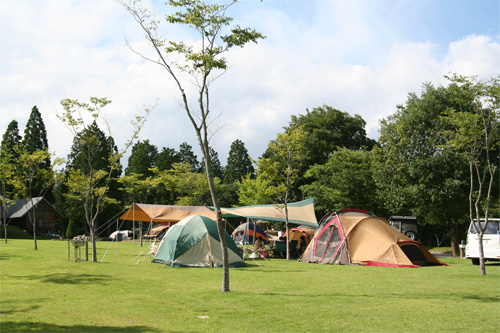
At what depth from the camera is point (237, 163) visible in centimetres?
6525

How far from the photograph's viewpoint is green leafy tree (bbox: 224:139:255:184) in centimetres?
6438

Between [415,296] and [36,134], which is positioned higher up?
[36,134]

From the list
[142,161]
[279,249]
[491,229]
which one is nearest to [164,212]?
[279,249]

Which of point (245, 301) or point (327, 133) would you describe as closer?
point (245, 301)

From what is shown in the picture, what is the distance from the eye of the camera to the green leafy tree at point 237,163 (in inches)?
2534

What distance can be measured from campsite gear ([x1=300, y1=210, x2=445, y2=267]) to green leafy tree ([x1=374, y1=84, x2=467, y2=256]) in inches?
190

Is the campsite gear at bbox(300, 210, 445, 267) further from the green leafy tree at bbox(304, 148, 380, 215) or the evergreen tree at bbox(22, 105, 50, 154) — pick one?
the evergreen tree at bbox(22, 105, 50, 154)

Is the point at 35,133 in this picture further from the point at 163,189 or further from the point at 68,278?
the point at 68,278

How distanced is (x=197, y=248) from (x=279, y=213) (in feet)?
24.7

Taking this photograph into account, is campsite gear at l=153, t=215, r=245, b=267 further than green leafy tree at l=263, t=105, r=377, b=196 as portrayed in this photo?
No

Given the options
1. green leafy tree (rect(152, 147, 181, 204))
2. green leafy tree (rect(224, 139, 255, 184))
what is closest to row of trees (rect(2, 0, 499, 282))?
green leafy tree (rect(152, 147, 181, 204))

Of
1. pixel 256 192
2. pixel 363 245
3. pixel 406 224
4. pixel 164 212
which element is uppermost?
pixel 256 192

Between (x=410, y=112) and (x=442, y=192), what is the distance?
14.9 feet

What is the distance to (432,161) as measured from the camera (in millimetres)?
21656
